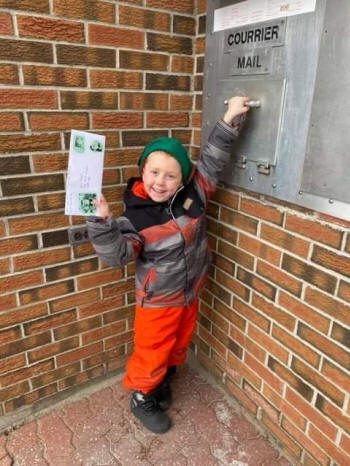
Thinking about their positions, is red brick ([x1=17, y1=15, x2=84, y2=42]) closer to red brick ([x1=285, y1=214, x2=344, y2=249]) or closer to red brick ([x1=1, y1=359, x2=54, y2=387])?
red brick ([x1=285, y1=214, x2=344, y2=249])

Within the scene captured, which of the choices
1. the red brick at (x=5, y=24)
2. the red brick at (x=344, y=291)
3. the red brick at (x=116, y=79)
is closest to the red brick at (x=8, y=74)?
the red brick at (x=5, y=24)

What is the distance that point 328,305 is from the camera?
158 cm

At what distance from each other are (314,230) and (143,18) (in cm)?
126

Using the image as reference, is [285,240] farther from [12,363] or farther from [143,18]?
[12,363]

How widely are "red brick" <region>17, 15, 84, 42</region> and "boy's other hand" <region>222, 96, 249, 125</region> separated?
721 mm

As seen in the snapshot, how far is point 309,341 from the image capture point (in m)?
1.71

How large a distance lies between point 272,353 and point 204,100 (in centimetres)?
132

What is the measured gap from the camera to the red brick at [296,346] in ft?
5.57

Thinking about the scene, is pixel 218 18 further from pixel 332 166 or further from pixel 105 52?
pixel 332 166

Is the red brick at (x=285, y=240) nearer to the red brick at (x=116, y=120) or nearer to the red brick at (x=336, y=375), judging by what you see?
the red brick at (x=336, y=375)

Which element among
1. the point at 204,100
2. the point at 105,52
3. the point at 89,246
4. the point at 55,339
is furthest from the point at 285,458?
the point at 105,52

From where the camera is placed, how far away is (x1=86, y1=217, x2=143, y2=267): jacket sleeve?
1.61 metres

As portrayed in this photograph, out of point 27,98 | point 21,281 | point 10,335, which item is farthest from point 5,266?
point 27,98

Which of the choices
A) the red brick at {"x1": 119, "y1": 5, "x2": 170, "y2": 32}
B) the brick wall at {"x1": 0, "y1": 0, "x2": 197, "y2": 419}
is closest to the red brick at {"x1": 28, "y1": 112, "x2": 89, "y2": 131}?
the brick wall at {"x1": 0, "y1": 0, "x2": 197, "y2": 419}
